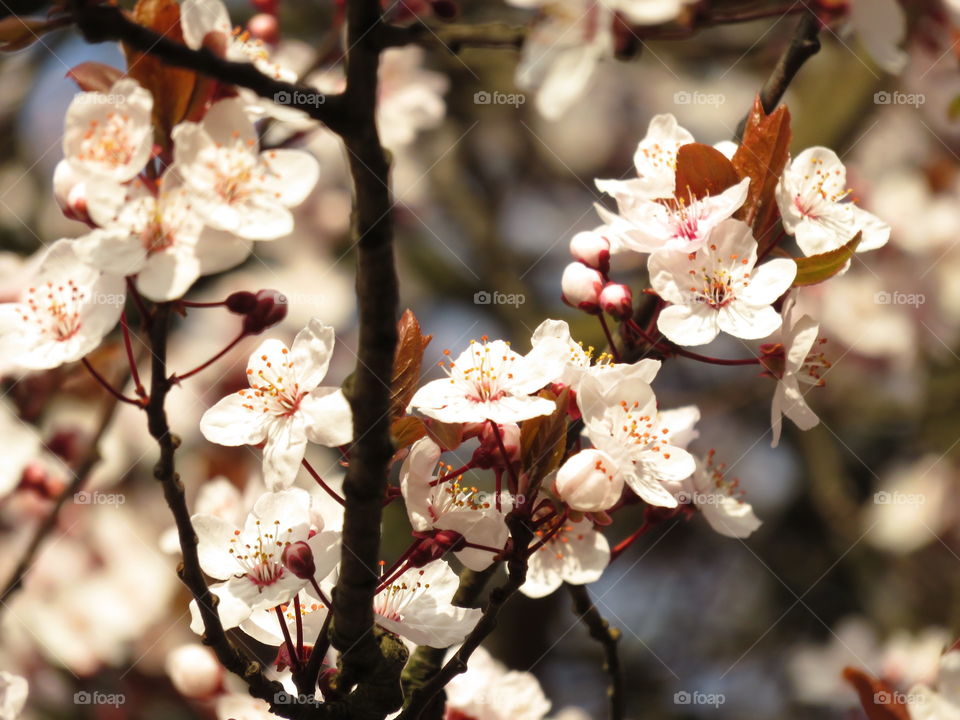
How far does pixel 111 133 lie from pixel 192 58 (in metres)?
0.29

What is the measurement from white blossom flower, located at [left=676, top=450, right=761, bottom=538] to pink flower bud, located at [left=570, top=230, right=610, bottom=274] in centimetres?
31

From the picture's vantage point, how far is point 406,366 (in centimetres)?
119

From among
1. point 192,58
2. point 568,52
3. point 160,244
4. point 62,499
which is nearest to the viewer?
point 192,58

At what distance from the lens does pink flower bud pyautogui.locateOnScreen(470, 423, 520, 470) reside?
116cm

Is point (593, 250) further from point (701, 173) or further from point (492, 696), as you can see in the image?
point (492, 696)

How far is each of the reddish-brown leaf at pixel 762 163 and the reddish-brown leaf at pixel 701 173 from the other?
2cm

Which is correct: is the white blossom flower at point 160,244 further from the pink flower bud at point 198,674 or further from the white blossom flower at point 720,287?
the pink flower bud at point 198,674

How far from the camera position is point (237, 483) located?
2586 millimetres

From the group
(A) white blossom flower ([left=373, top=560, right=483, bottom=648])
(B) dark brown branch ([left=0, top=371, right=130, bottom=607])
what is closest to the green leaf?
(A) white blossom flower ([left=373, top=560, right=483, bottom=648])

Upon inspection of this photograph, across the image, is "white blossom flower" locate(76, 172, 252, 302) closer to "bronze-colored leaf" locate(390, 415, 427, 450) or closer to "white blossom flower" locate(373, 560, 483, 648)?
"bronze-colored leaf" locate(390, 415, 427, 450)

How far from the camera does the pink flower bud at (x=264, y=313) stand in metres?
1.18

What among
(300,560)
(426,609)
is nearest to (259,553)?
(300,560)

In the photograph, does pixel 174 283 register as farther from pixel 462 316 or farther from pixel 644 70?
pixel 644 70

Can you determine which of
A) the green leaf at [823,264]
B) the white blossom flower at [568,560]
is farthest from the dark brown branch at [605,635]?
the green leaf at [823,264]
